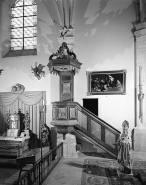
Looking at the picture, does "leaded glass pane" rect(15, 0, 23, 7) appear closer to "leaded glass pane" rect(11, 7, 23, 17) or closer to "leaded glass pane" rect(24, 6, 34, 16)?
"leaded glass pane" rect(11, 7, 23, 17)

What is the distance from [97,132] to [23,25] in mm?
7218

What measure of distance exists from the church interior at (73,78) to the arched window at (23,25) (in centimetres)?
5

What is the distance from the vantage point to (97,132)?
701cm

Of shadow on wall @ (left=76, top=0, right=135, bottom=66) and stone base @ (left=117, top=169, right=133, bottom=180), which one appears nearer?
stone base @ (left=117, top=169, right=133, bottom=180)

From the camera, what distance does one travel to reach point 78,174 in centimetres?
515

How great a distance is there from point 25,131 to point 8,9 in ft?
23.2

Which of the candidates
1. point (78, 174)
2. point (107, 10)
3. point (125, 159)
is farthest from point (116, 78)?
point (78, 174)

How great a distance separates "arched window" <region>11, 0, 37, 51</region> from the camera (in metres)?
9.53

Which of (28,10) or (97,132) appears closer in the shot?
(97,132)

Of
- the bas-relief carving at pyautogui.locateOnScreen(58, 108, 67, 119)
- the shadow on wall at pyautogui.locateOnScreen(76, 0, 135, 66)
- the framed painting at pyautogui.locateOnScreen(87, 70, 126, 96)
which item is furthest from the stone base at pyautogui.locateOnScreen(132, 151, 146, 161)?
the shadow on wall at pyautogui.locateOnScreen(76, 0, 135, 66)

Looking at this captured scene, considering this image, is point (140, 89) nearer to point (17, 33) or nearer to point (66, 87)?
point (66, 87)

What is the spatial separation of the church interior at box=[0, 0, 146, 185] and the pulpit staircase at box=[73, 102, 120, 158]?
0.04 meters

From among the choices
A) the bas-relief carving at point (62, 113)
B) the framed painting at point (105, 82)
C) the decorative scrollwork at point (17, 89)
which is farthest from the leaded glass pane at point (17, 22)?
the bas-relief carving at point (62, 113)

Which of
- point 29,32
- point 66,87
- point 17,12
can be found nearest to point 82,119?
point 66,87
